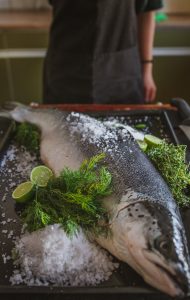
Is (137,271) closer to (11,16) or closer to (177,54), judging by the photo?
(177,54)

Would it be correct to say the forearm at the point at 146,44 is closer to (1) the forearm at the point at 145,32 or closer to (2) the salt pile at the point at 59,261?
(1) the forearm at the point at 145,32

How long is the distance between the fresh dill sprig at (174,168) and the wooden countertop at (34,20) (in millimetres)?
1426

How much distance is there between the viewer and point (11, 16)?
2297 millimetres

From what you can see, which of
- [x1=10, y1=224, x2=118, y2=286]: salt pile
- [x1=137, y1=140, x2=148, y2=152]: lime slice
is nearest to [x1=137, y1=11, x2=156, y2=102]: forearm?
[x1=137, y1=140, x2=148, y2=152]: lime slice

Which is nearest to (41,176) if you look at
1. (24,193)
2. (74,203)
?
(24,193)

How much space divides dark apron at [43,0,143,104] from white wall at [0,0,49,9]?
962 mm

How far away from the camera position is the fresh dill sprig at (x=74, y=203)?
2.68ft

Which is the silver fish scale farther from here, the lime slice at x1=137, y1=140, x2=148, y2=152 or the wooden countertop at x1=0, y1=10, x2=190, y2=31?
the wooden countertop at x1=0, y1=10, x2=190, y2=31

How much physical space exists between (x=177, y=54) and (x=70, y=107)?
116cm

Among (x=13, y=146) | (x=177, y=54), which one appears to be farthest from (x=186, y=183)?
(x=177, y=54)

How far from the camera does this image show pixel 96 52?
149 centimetres

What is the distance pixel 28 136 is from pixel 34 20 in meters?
1.26

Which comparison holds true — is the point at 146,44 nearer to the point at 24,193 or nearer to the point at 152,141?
the point at 152,141

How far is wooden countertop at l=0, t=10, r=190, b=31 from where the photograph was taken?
215 cm
